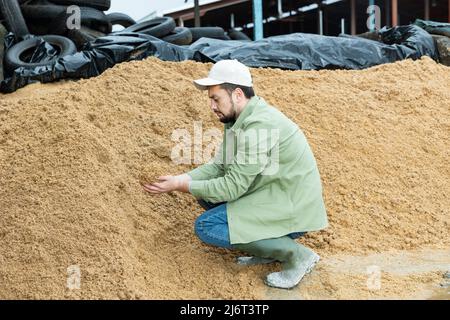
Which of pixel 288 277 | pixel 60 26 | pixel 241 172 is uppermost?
pixel 60 26

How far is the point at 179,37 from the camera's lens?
23.1 feet

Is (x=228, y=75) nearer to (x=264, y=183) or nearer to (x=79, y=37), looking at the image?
(x=264, y=183)

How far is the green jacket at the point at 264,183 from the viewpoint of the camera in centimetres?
288

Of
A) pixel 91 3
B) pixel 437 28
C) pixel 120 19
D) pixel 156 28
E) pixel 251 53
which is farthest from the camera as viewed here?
pixel 120 19

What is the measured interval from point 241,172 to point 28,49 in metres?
4.13

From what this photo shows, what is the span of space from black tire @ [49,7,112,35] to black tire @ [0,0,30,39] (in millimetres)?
449

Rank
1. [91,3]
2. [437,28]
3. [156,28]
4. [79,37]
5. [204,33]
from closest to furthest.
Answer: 1. [79,37]
2. [156,28]
3. [437,28]
4. [91,3]
5. [204,33]

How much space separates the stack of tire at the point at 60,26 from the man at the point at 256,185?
11.0 feet

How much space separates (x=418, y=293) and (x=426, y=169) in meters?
1.61

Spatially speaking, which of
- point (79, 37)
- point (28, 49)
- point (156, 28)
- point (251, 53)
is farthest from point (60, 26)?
point (251, 53)

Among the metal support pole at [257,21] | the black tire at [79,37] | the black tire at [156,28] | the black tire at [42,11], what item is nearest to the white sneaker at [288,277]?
the black tire at [156,28]

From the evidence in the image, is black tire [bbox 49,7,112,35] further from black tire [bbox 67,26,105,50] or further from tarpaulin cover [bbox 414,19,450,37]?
tarpaulin cover [bbox 414,19,450,37]

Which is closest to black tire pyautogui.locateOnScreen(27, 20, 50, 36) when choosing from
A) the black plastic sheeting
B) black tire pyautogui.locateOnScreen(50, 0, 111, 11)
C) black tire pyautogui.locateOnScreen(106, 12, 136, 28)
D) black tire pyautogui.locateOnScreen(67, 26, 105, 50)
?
black tire pyautogui.locateOnScreen(50, 0, 111, 11)

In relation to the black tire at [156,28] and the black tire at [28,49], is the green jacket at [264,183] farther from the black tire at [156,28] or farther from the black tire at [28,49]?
the black tire at [156,28]
